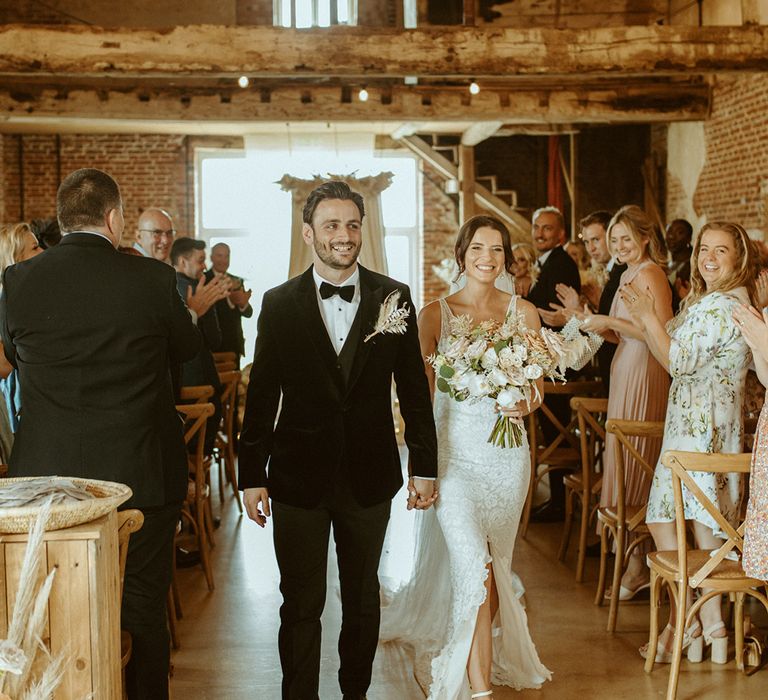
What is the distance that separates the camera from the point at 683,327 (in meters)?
4.23

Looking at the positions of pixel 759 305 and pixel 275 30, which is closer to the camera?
→ pixel 759 305

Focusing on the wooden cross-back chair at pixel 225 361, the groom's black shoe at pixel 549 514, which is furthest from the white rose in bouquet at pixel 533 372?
the wooden cross-back chair at pixel 225 361

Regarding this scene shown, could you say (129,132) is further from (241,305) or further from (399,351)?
(399,351)

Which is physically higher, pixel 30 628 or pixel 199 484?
pixel 30 628

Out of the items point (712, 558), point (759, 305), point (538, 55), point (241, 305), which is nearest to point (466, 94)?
point (538, 55)

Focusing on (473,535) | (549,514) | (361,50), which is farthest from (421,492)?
(361,50)

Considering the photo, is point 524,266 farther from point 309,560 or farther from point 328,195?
point 309,560

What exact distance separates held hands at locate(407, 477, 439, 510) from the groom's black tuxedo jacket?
0.59 ft

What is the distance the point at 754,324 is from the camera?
A: 3.62 meters

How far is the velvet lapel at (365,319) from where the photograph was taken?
3291mm

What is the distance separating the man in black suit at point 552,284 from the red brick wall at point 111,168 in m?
7.90

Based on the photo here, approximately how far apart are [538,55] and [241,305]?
10.4 ft

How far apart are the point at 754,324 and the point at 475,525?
1266mm

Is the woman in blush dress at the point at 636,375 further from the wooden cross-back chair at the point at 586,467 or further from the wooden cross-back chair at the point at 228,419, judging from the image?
the wooden cross-back chair at the point at 228,419
